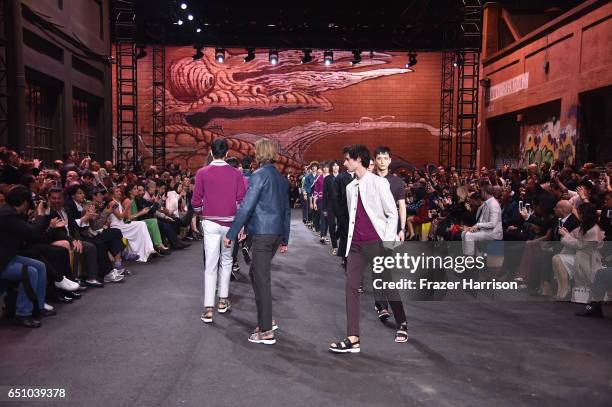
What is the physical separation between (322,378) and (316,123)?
67.5ft

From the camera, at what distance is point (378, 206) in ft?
16.3

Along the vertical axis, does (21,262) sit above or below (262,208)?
below

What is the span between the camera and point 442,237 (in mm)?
9680

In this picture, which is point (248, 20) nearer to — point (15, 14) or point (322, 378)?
point (15, 14)

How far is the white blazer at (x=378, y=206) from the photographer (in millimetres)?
4938

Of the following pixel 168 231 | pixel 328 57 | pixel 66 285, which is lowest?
pixel 66 285

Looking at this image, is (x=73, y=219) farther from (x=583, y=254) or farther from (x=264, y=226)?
(x=583, y=254)

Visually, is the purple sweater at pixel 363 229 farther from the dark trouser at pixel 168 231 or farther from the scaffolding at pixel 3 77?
the scaffolding at pixel 3 77

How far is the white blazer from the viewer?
4938mm

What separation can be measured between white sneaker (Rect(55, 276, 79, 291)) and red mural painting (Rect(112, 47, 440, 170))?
1723 centimetres

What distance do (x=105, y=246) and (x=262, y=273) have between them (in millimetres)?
4016

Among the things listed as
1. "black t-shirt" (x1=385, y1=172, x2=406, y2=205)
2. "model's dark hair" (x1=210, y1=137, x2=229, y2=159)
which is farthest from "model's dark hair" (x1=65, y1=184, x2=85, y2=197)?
"black t-shirt" (x1=385, y1=172, x2=406, y2=205)

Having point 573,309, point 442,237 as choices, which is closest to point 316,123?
point 442,237

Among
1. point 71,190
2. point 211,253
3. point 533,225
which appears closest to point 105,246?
point 71,190
